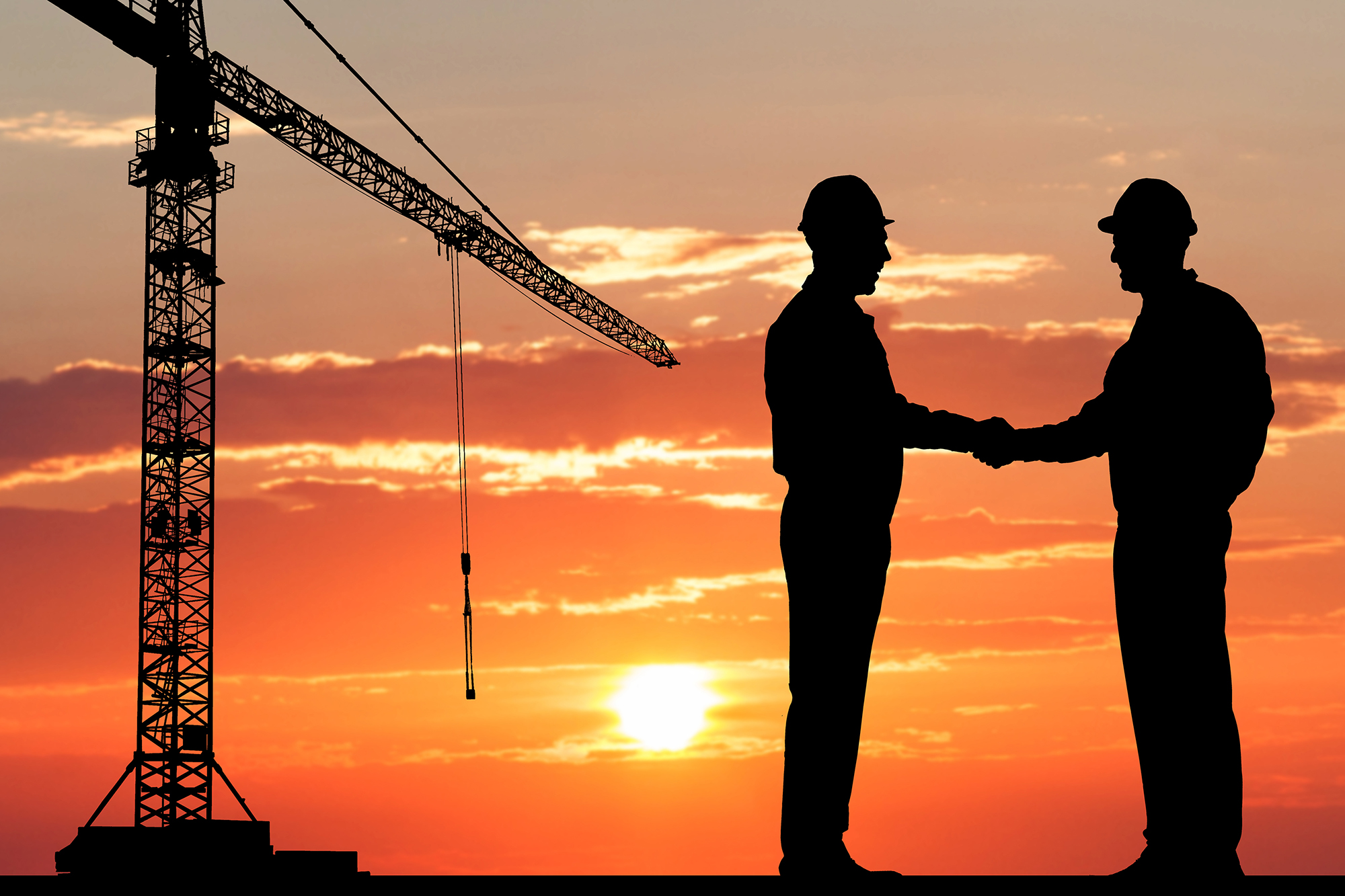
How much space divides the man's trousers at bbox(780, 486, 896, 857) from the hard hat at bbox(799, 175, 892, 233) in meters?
1.62

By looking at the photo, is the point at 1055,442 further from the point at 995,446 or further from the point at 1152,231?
the point at 1152,231

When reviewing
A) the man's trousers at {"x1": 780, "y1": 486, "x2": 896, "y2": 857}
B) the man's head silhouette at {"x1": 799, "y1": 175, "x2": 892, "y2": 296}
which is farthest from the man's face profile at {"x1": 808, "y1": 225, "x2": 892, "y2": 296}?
the man's trousers at {"x1": 780, "y1": 486, "x2": 896, "y2": 857}

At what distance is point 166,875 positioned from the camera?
8.90 metres

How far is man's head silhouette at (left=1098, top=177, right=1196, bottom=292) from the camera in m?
8.87

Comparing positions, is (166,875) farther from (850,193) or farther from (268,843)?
(268,843)

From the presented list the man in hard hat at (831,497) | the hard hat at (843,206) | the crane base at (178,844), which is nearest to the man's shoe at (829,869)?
the man in hard hat at (831,497)

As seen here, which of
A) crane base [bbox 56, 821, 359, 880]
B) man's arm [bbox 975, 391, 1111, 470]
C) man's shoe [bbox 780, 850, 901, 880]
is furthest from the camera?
crane base [bbox 56, 821, 359, 880]

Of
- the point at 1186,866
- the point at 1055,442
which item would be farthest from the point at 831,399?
the point at 1186,866

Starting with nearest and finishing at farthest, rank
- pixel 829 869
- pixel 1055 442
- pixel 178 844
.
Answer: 1. pixel 829 869
2. pixel 1055 442
3. pixel 178 844

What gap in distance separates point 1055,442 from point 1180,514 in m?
1.37

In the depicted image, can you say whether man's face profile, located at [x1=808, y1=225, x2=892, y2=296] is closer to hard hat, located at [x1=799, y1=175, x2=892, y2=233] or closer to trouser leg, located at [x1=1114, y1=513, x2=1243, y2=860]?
hard hat, located at [x1=799, y1=175, x2=892, y2=233]

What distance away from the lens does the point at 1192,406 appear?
8727 mm

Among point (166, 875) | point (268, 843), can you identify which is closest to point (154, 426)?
point (268, 843)

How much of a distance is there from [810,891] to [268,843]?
61.9m
